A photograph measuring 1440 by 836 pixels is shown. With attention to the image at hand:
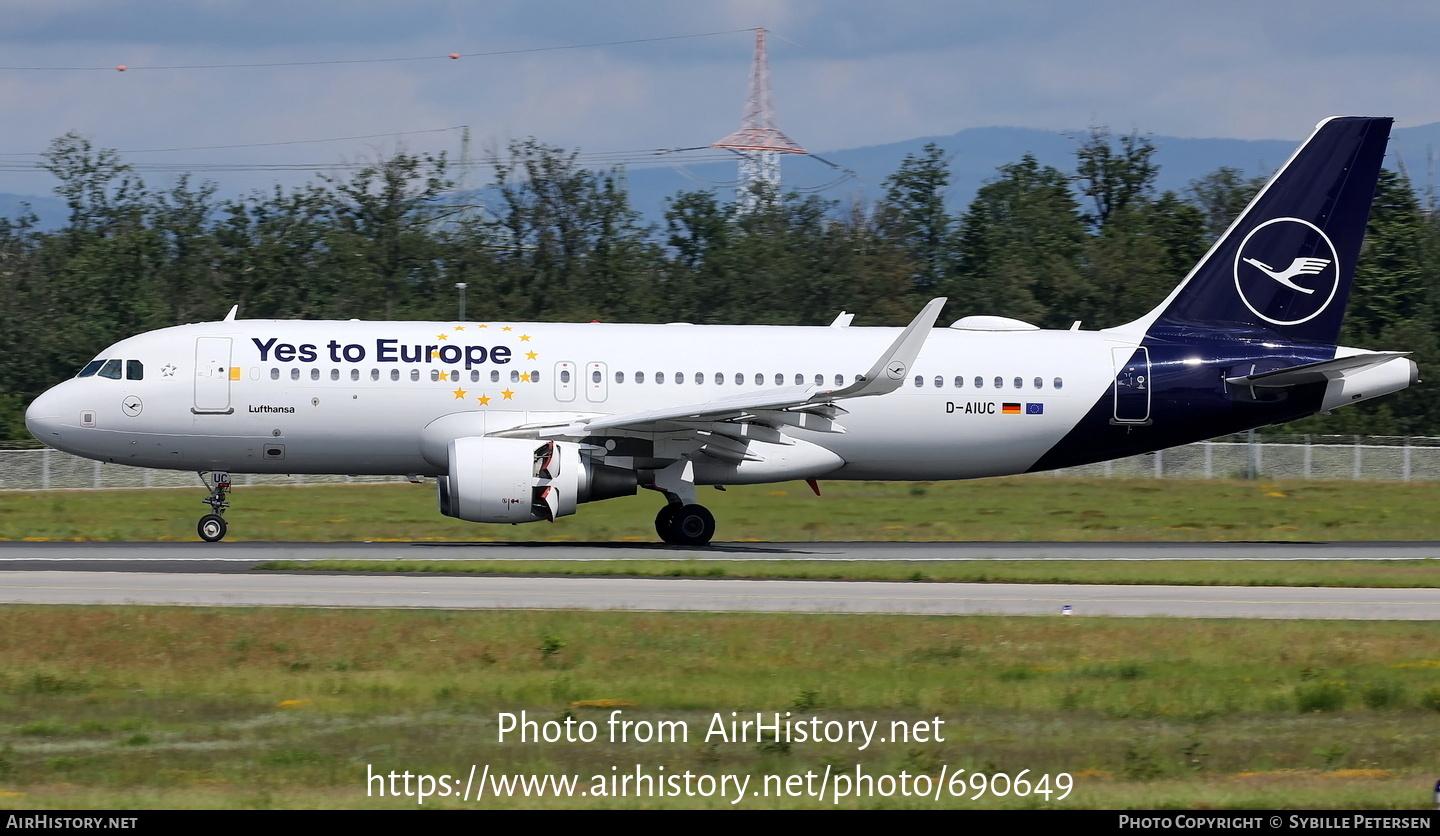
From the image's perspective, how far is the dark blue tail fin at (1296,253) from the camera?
32.4 m

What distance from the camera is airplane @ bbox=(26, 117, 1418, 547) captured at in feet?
94.3

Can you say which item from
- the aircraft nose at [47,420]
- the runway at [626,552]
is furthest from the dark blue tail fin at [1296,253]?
the aircraft nose at [47,420]

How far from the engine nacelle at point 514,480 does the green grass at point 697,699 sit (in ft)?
27.4

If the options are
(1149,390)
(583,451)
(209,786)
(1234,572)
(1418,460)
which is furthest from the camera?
(1418,460)

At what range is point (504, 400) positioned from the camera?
29266 millimetres

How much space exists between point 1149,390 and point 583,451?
37.2 ft

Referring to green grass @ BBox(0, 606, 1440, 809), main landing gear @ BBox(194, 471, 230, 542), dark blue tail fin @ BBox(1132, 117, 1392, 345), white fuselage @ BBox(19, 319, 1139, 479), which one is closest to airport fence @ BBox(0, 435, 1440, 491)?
dark blue tail fin @ BBox(1132, 117, 1392, 345)

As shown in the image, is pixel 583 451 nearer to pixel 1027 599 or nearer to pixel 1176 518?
pixel 1027 599

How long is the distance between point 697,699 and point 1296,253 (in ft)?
74.4


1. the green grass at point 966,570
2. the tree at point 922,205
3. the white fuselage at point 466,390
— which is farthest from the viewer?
the tree at point 922,205

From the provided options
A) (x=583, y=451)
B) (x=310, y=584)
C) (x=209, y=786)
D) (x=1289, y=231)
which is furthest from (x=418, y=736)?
(x=1289, y=231)

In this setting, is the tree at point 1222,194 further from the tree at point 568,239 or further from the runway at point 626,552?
the runway at point 626,552

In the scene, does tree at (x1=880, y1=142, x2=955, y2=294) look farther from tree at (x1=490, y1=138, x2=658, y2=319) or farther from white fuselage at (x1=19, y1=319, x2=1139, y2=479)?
white fuselage at (x1=19, y1=319, x2=1139, y2=479)

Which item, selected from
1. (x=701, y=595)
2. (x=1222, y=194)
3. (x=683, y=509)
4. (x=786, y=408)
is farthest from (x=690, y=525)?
(x=1222, y=194)
